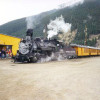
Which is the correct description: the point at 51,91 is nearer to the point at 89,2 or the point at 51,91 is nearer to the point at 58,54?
the point at 58,54

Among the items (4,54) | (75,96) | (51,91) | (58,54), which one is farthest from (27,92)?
(4,54)

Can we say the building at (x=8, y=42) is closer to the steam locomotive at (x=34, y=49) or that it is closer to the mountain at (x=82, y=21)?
Answer: the steam locomotive at (x=34, y=49)

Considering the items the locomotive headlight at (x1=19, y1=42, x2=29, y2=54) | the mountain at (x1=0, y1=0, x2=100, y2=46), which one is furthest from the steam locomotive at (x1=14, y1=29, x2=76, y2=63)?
the mountain at (x1=0, y1=0, x2=100, y2=46)

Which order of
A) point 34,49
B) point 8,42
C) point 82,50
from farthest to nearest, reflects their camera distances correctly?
point 82,50 → point 8,42 → point 34,49

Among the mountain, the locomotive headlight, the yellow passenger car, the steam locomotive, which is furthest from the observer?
the mountain

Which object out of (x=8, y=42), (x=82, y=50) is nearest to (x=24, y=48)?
(x=8, y=42)

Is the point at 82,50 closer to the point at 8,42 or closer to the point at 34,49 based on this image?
the point at 8,42

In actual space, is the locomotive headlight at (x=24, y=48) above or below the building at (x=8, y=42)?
below

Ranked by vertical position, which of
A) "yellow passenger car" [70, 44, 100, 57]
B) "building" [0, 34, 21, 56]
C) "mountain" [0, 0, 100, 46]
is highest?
"mountain" [0, 0, 100, 46]

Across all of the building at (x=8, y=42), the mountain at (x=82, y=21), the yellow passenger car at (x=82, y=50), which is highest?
the mountain at (x=82, y=21)

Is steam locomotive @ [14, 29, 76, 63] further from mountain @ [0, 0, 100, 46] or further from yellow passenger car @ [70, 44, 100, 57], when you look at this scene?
mountain @ [0, 0, 100, 46]

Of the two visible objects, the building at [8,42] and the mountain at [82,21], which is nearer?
the building at [8,42]

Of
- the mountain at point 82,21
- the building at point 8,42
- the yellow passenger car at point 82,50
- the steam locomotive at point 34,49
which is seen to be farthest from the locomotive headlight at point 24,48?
the mountain at point 82,21

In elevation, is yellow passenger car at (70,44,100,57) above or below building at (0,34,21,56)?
below
